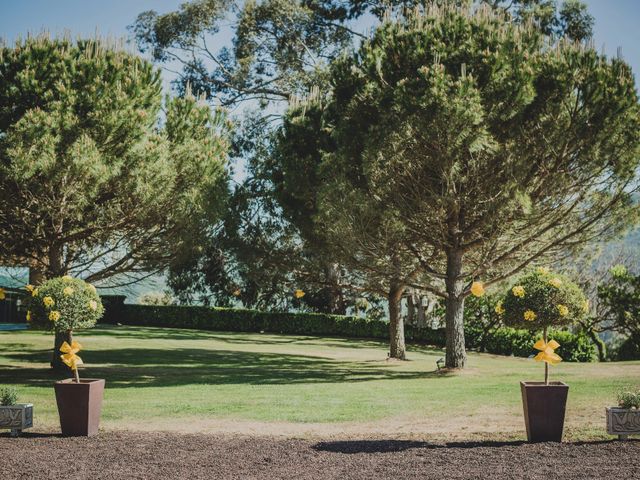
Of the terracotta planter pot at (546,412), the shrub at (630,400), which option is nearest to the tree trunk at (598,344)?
the shrub at (630,400)

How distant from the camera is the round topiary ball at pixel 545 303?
895 cm

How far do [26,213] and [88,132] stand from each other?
8.30 ft

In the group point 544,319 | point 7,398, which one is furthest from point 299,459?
point 7,398

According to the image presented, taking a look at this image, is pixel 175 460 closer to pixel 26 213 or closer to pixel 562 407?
pixel 562 407

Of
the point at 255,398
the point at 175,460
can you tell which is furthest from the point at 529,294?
the point at 255,398

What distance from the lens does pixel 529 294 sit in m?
9.10

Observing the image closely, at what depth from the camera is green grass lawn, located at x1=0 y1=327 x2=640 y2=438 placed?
9.86 m

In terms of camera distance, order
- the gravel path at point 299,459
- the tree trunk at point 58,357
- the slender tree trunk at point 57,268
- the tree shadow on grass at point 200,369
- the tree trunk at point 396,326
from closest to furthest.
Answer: the gravel path at point 299,459 < the tree shadow on grass at point 200,369 < the slender tree trunk at point 57,268 < the tree trunk at point 58,357 < the tree trunk at point 396,326

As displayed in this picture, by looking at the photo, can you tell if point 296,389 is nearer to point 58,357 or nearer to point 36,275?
point 58,357

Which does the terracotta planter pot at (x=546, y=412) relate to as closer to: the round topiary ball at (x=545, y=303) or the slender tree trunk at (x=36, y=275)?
the round topiary ball at (x=545, y=303)

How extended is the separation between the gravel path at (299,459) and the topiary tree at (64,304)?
2265mm

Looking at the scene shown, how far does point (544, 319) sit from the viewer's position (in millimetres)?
9000

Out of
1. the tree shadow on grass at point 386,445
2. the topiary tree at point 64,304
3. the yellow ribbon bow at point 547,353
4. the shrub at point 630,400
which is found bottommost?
the tree shadow on grass at point 386,445

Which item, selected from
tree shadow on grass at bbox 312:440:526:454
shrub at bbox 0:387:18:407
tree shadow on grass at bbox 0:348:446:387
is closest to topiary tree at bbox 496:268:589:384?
tree shadow on grass at bbox 312:440:526:454
